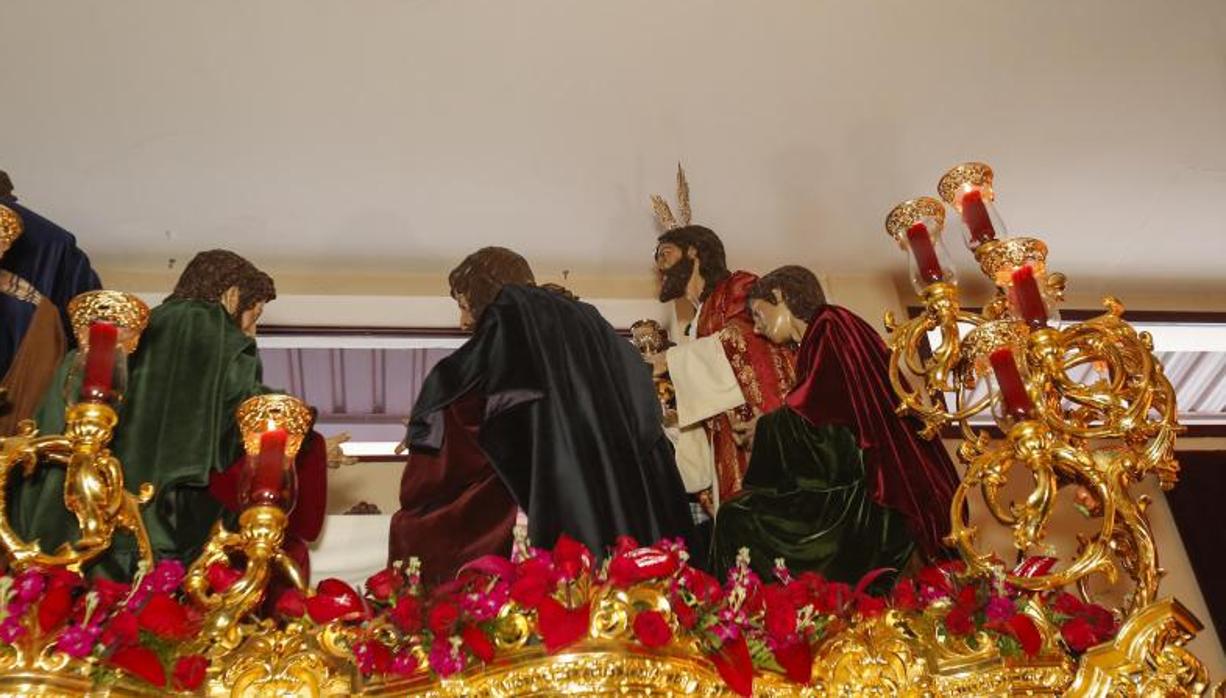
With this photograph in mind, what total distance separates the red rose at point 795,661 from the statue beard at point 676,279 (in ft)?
5.73

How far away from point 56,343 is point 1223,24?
155 inches

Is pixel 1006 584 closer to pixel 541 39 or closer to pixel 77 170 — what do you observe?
pixel 541 39

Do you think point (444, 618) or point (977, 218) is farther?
point (977, 218)

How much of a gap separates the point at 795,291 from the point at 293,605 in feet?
6.06

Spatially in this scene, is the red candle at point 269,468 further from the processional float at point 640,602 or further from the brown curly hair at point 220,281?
the brown curly hair at point 220,281

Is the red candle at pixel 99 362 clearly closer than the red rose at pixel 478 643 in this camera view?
No

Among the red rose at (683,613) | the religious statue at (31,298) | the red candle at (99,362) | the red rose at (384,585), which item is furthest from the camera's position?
the religious statue at (31,298)

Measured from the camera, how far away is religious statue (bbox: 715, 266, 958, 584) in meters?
3.04

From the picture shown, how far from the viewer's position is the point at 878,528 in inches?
121

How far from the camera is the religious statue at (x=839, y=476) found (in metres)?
3.04

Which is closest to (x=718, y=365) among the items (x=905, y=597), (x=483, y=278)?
(x=483, y=278)

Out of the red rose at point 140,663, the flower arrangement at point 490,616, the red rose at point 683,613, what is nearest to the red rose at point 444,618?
the flower arrangement at point 490,616

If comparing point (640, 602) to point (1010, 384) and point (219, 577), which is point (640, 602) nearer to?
point (219, 577)

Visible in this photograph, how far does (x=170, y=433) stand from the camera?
3.02 m
